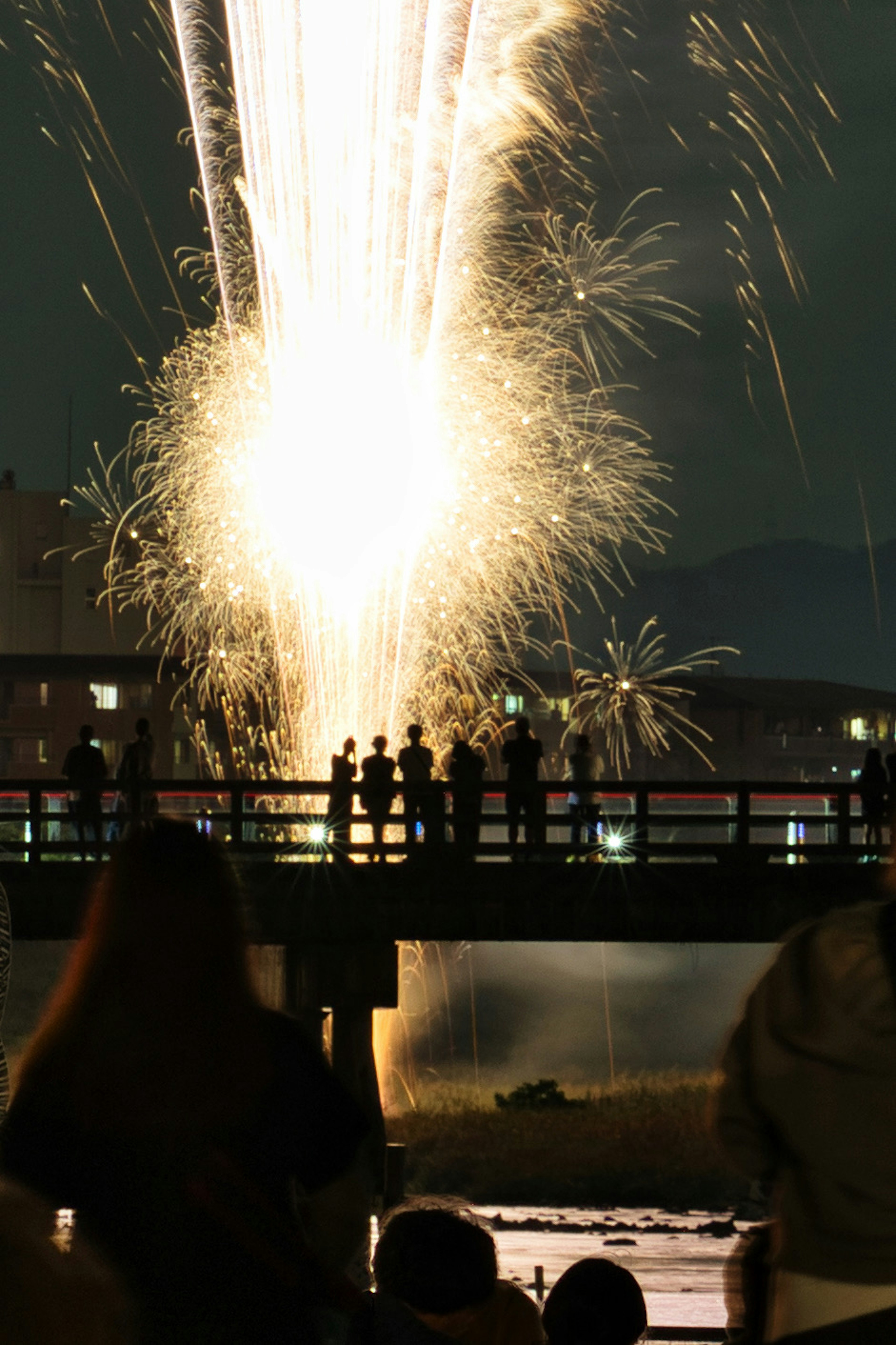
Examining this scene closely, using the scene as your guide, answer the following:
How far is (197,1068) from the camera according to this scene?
3.01 metres

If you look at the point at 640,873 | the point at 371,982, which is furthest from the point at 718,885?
the point at 371,982

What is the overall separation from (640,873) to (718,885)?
0.80 metres

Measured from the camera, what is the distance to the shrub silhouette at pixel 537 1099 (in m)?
28.7

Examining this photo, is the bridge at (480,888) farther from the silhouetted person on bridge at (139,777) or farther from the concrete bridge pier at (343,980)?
the silhouetted person on bridge at (139,777)

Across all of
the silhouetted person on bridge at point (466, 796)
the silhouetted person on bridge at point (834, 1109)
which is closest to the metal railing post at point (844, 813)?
the silhouetted person on bridge at point (466, 796)

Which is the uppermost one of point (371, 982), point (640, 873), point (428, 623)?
point (428, 623)

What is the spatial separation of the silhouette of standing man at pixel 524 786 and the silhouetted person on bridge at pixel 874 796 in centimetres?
342

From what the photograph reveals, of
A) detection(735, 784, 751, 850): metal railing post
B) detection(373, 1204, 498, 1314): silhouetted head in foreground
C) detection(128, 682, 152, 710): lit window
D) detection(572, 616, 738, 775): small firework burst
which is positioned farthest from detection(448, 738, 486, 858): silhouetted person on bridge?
detection(572, 616, 738, 775): small firework burst

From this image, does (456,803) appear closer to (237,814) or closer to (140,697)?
(237,814)

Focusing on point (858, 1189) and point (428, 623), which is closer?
point (858, 1189)

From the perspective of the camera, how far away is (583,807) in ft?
61.0

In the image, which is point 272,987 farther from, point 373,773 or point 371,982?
point 373,773

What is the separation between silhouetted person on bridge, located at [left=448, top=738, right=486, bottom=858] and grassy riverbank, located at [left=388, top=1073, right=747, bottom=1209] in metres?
7.31

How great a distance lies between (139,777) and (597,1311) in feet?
49.3
